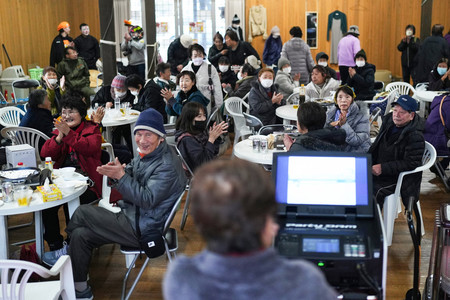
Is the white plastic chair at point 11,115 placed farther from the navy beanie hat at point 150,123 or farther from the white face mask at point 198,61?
the navy beanie hat at point 150,123

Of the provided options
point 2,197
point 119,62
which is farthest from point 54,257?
point 119,62

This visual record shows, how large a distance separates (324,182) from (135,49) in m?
8.46

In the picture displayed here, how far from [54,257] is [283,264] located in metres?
3.13

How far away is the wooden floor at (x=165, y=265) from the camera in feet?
13.5

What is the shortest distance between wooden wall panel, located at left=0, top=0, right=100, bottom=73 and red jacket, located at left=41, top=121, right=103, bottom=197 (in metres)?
8.46

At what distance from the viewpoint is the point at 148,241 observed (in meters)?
3.66

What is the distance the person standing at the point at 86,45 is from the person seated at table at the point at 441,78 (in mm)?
7723

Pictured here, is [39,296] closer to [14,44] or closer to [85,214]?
[85,214]

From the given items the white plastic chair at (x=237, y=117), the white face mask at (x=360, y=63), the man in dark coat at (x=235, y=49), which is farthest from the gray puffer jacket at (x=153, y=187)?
the man in dark coat at (x=235, y=49)

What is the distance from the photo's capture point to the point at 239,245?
1.36 m

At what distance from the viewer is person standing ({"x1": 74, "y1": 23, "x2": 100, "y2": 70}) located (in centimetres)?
1331

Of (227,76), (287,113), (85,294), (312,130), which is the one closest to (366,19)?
(227,76)

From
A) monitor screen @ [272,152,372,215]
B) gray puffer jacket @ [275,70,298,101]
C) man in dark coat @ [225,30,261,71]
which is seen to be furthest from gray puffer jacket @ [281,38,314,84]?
monitor screen @ [272,152,372,215]

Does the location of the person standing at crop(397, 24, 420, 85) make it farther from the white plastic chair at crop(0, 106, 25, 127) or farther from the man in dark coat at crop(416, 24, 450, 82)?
the white plastic chair at crop(0, 106, 25, 127)
